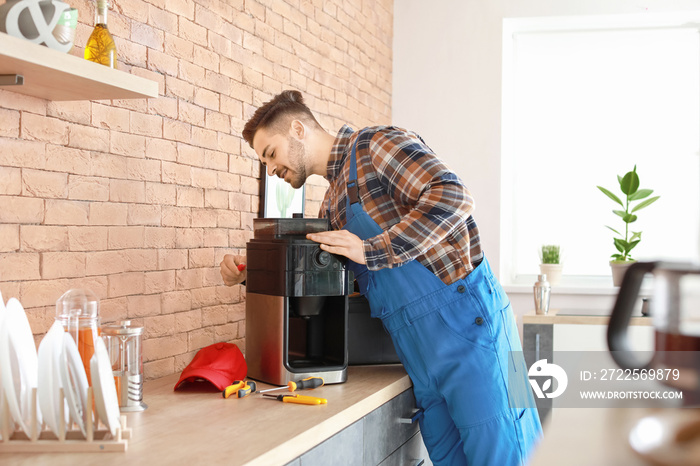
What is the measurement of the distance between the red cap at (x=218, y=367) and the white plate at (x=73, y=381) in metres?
0.50

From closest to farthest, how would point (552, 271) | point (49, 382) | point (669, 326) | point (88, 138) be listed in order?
point (669, 326)
point (49, 382)
point (88, 138)
point (552, 271)

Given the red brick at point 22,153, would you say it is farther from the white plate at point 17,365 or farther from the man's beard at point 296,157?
the man's beard at point 296,157

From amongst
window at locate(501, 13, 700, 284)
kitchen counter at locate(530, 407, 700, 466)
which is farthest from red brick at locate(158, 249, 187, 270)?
window at locate(501, 13, 700, 284)

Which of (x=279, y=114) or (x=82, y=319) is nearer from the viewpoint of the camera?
(x=82, y=319)

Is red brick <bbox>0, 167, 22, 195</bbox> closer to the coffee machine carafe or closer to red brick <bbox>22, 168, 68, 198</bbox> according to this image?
red brick <bbox>22, 168, 68, 198</bbox>

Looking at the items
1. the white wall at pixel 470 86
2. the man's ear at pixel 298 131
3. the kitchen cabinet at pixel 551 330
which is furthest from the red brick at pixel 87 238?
the white wall at pixel 470 86

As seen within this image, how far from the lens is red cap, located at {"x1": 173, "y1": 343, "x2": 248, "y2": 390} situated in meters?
1.79

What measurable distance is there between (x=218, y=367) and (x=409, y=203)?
2.31 ft

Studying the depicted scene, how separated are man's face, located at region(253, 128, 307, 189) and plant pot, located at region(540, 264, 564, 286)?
2.37 meters

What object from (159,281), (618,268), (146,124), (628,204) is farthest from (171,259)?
(628,204)

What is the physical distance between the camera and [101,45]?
1569 mm

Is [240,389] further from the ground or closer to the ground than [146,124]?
closer to the ground

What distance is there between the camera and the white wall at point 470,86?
13.8 feet

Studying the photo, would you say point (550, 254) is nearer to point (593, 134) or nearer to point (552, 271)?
point (552, 271)
